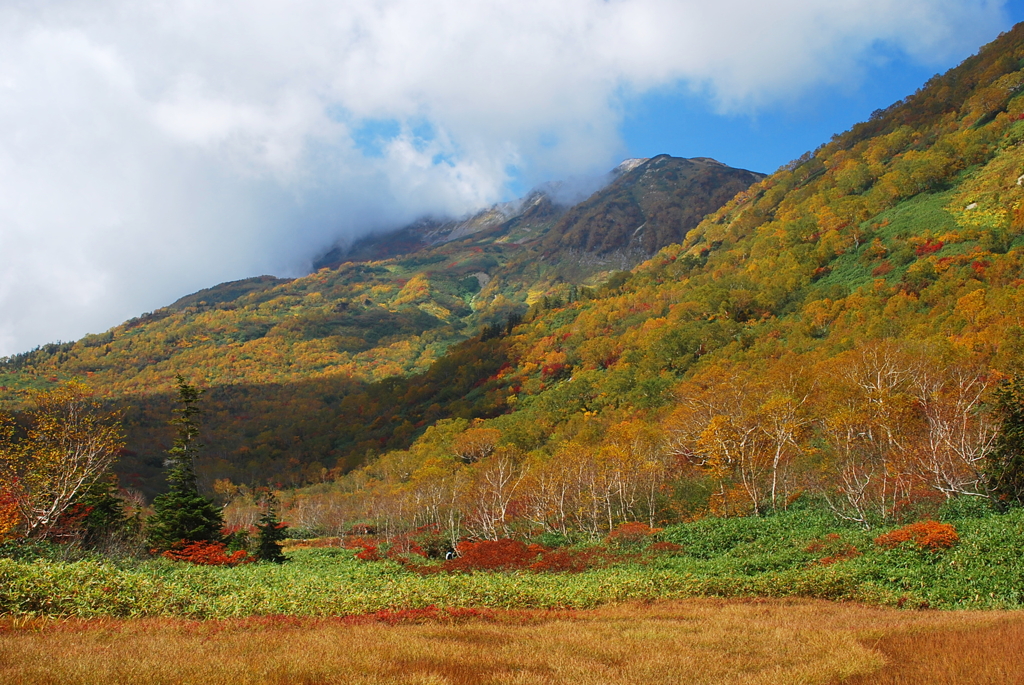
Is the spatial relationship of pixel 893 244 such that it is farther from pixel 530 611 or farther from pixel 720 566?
pixel 530 611

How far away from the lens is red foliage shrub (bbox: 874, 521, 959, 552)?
20766 mm

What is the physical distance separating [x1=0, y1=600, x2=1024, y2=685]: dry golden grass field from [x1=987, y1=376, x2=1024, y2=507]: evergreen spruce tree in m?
14.2

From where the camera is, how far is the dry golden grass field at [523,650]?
384 inches

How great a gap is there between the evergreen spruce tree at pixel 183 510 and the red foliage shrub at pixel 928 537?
40.0 meters

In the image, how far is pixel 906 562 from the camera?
68.9 feet

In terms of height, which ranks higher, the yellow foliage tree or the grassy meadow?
the yellow foliage tree

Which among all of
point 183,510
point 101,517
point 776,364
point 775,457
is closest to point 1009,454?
point 775,457

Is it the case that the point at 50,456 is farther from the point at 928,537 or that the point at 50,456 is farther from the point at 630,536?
the point at 928,537

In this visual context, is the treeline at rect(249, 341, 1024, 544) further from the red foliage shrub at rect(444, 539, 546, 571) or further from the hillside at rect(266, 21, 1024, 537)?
the red foliage shrub at rect(444, 539, 546, 571)

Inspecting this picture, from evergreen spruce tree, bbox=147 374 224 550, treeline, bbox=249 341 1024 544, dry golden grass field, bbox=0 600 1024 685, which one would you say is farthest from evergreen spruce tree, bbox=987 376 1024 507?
evergreen spruce tree, bbox=147 374 224 550

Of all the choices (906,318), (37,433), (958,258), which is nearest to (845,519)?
(37,433)

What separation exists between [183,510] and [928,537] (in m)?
41.4

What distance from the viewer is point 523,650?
12.5 meters

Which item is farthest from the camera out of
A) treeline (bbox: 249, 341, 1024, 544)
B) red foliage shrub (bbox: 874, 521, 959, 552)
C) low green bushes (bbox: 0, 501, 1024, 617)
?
treeline (bbox: 249, 341, 1024, 544)
